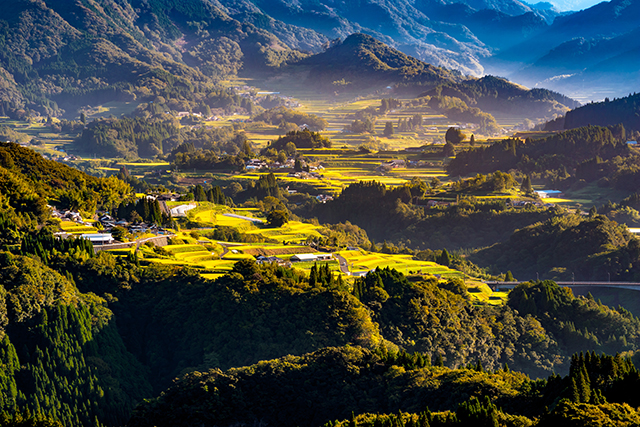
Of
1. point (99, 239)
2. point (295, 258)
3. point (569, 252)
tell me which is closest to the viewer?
point (99, 239)

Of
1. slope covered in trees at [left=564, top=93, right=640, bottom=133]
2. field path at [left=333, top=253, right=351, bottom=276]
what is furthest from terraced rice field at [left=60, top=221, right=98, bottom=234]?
slope covered in trees at [left=564, top=93, right=640, bottom=133]

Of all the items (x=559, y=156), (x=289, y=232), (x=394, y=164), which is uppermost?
(x=559, y=156)

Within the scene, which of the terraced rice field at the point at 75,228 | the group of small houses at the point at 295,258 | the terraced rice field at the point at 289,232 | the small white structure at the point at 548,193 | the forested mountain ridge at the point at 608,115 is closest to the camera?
the group of small houses at the point at 295,258

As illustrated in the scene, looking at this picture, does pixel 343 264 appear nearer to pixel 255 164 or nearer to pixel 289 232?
pixel 289 232

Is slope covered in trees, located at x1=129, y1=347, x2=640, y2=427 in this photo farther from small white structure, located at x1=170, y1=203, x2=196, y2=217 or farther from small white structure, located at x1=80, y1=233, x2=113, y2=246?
small white structure, located at x1=170, y1=203, x2=196, y2=217

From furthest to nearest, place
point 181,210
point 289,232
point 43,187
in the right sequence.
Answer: point 181,210, point 289,232, point 43,187

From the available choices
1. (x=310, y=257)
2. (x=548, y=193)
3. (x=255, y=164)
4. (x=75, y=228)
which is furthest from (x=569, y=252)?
(x=255, y=164)

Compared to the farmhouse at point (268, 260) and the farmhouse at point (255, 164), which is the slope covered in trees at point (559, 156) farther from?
the farmhouse at point (268, 260)

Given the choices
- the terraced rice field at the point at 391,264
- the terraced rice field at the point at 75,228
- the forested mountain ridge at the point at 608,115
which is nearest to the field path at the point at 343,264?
the terraced rice field at the point at 391,264

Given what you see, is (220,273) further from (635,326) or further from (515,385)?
(635,326)
